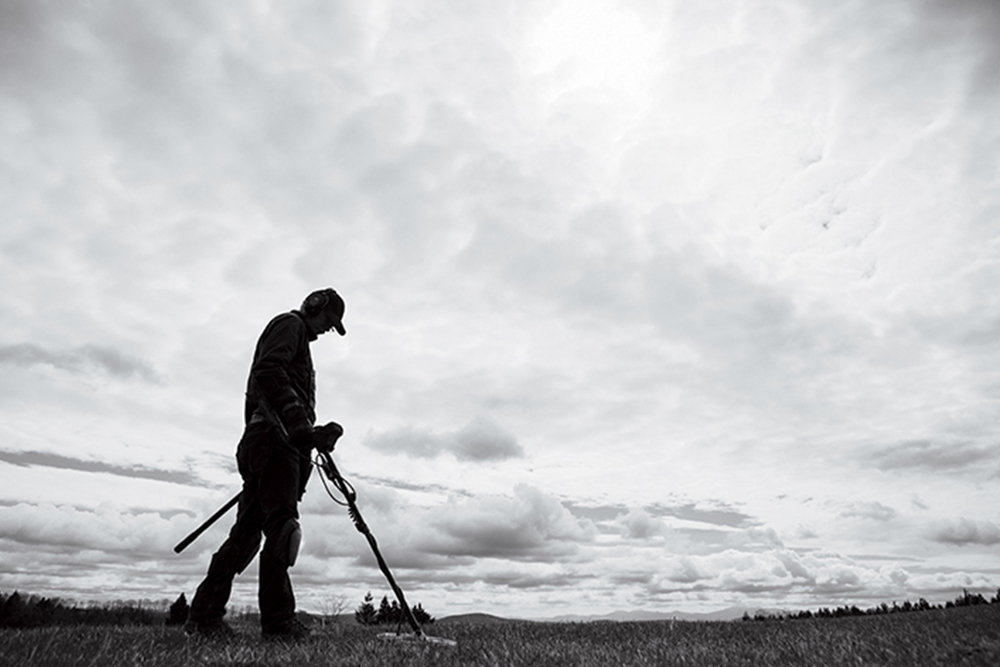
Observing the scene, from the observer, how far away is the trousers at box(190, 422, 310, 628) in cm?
705

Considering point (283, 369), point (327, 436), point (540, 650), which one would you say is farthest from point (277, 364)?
point (540, 650)

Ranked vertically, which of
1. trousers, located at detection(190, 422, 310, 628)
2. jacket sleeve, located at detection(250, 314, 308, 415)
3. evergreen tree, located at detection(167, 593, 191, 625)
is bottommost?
evergreen tree, located at detection(167, 593, 191, 625)

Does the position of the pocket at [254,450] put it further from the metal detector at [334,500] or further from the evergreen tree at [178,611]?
the evergreen tree at [178,611]

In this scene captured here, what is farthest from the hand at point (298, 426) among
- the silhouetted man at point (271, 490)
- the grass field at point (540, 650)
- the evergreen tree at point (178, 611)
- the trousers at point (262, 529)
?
the evergreen tree at point (178, 611)

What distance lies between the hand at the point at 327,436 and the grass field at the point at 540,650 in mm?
2068

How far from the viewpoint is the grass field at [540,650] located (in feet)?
13.8

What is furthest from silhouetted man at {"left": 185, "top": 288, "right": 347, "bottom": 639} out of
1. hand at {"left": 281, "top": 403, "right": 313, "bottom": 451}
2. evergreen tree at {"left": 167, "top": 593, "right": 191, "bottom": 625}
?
evergreen tree at {"left": 167, "top": 593, "right": 191, "bottom": 625}

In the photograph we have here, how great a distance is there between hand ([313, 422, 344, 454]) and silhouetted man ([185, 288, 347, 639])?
1cm

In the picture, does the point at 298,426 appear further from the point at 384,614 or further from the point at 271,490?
the point at 384,614

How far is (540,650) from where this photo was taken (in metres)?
5.51

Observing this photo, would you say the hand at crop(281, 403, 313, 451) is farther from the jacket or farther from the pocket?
the pocket

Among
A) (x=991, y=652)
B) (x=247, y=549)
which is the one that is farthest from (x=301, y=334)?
(x=991, y=652)

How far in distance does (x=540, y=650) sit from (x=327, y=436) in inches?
131

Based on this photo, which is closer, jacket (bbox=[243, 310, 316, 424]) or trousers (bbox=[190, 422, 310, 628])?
trousers (bbox=[190, 422, 310, 628])
